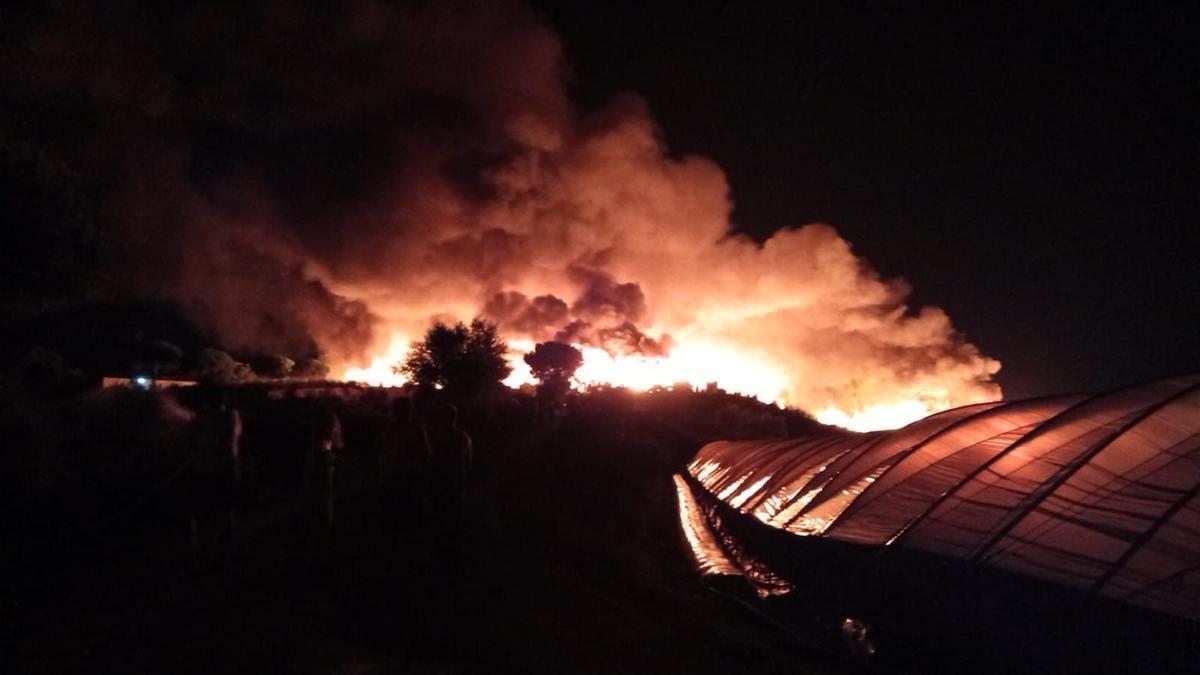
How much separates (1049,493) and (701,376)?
4147cm

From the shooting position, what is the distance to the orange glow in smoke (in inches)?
1642

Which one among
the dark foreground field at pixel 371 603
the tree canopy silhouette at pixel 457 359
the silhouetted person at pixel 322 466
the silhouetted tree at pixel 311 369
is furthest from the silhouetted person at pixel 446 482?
the silhouetted tree at pixel 311 369

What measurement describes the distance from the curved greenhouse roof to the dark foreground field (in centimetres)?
180

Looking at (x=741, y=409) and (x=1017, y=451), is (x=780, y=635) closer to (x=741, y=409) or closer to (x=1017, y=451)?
(x=1017, y=451)

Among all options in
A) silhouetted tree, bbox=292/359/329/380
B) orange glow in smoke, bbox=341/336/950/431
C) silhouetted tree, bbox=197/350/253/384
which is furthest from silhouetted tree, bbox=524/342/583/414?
silhouetted tree, bbox=292/359/329/380

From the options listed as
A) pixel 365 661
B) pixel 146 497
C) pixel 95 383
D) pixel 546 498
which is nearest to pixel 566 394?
pixel 95 383

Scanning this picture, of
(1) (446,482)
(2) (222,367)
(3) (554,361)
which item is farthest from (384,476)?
(2) (222,367)

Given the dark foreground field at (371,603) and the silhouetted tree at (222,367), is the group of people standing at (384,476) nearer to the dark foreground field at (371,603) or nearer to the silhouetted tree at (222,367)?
the dark foreground field at (371,603)

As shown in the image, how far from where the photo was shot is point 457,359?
40.3 metres

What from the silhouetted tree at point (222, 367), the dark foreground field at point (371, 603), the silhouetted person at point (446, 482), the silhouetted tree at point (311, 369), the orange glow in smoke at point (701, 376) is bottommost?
the dark foreground field at point (371, 603)

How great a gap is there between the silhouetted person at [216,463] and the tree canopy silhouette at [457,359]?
30236mm

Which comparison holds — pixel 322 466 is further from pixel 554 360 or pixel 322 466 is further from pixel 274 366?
pixel 274 366

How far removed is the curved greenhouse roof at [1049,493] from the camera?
5699 millimetres

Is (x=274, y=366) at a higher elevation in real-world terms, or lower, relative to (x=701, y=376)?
higher
